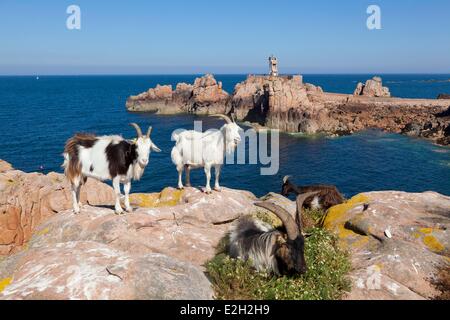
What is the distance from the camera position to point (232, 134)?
39.4 feet

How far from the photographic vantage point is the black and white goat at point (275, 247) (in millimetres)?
7902

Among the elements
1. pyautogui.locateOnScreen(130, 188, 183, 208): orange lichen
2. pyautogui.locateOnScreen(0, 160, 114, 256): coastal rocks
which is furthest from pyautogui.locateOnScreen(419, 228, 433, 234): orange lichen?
pyautogui.locateOnScreen(0, 160, 114, 256): coastal rocks

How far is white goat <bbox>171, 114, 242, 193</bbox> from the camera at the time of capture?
40.4ft

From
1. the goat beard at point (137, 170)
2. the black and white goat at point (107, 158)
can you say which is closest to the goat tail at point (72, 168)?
the black and white goat at point (107, 158)

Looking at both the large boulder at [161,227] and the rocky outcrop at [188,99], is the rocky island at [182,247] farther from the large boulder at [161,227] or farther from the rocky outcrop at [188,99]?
the rocky outcrop at [188,99]

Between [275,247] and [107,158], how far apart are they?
5875mm

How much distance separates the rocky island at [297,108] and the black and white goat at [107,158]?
7152 cm

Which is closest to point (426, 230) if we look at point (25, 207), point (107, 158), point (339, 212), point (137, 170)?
point (339, 212)

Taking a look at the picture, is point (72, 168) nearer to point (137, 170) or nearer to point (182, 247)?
point (137, 170)

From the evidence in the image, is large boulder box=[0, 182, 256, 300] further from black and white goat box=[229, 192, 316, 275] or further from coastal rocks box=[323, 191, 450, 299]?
coastal rocks box=[323, 191, 450, 299]

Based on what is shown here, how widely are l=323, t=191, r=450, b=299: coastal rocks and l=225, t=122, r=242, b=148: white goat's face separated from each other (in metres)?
4.63

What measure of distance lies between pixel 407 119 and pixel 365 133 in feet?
62.5

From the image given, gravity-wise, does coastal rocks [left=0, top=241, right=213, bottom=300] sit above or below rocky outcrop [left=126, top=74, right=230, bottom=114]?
below
